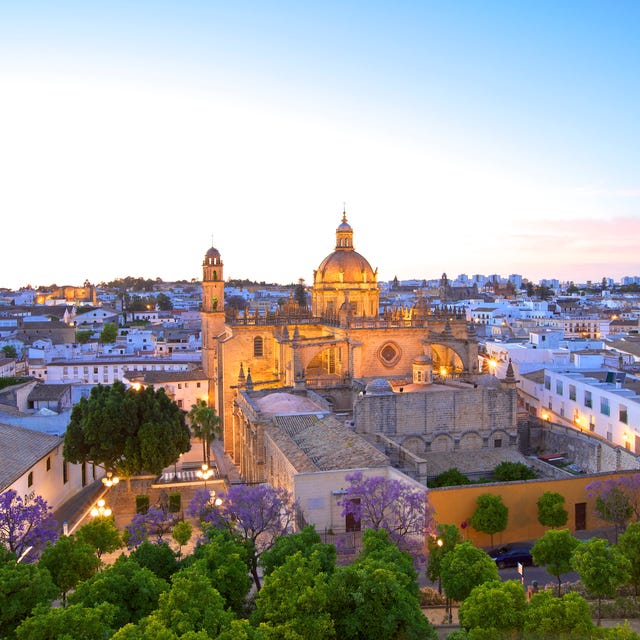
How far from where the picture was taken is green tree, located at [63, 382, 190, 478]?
29.5 m

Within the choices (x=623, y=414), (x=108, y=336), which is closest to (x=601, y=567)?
(x=623, y=414)

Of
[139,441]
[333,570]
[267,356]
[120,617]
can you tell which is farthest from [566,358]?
[120,617]

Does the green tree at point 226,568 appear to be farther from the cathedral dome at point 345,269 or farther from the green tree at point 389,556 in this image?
the cathedral dome at point 345,269

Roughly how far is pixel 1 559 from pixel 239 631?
7143 millimetres

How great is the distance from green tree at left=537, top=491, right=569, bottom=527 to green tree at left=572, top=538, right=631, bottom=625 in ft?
19.3

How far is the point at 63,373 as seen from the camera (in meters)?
59.8

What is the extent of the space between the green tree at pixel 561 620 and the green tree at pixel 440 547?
5.22 metres

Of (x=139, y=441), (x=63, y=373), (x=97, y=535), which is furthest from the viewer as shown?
(x=63, y=373)

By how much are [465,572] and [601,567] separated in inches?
139

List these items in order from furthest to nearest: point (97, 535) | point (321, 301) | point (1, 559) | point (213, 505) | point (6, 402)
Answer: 1. point (321, 301)
2. point (6, 402)
3. point (213, 505)
4. point (97, 535)
5. point (1, 559)

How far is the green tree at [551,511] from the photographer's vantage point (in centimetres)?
2412

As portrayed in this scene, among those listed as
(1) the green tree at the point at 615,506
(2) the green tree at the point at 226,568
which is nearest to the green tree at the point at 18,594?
(2) the green tree at the point at 226,568

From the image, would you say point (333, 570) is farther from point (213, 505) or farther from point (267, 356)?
point (267, 356)

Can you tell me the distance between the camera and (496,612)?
14719mm
